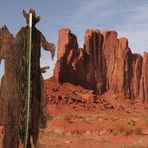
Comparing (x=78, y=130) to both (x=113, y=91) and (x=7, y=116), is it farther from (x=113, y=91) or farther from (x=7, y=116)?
(x=113, y=91)

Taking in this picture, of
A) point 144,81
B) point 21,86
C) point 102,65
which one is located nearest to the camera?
point 21,86

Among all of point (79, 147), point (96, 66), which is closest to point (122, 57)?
point (96, 66)

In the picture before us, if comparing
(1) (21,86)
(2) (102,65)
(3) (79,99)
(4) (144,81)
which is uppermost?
(2) (102,65)

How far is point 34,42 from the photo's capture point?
208 inches

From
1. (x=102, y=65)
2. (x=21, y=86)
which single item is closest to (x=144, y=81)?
(x=102, y=65)

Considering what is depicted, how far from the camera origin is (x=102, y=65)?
292 feet

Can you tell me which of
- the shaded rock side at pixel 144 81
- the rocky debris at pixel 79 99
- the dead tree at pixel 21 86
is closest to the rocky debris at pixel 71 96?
the rocky debris at pixel 79 99

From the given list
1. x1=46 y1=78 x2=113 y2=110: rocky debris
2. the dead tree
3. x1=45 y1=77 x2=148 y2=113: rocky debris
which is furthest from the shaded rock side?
the dead tree

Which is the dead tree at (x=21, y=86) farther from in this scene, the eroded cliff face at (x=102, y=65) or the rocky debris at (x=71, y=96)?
the eroded cliff face at (x=102, y=65)

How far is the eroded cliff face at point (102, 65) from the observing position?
75500mm

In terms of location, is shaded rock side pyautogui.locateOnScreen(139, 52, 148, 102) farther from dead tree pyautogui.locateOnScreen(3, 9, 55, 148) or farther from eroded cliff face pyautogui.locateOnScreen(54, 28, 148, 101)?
dead tree pyautogui.locateOnScreen(3, 9, 55, 148)

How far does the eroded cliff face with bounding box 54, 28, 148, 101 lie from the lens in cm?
7550

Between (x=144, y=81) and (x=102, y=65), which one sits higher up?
(x=102, y=65)

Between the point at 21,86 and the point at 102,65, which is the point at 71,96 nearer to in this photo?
the point at 102,65
